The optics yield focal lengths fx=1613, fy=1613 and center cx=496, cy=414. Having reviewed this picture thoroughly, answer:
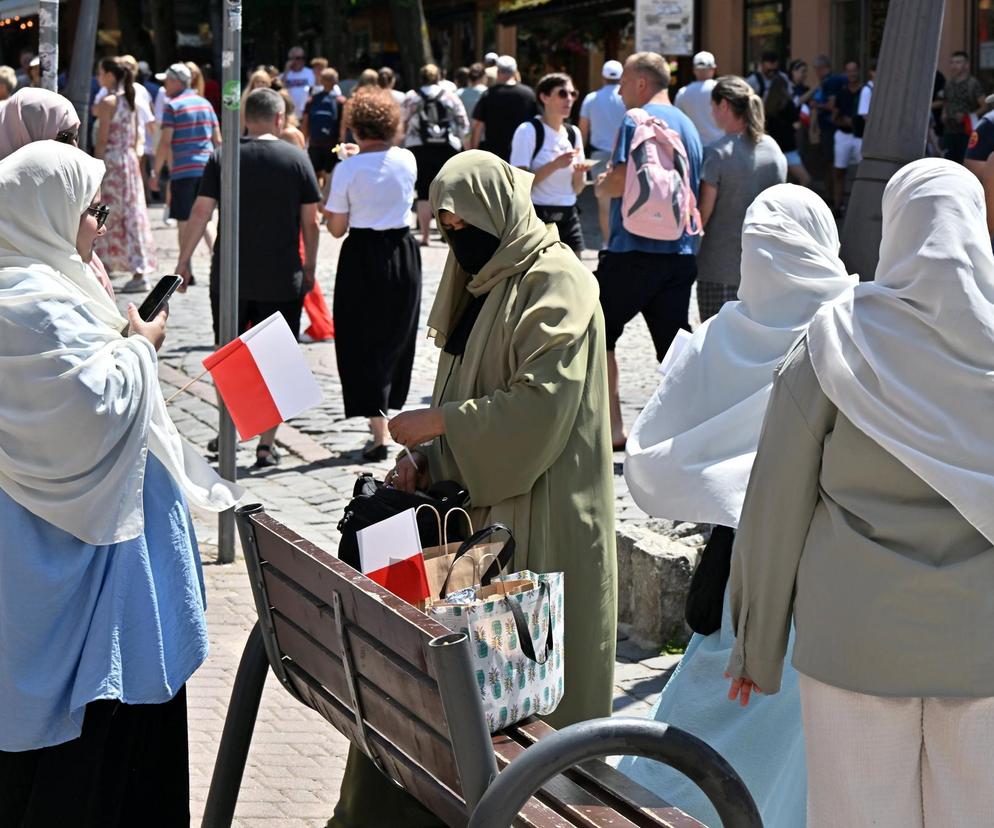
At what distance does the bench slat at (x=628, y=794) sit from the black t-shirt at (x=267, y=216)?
18.7 feet

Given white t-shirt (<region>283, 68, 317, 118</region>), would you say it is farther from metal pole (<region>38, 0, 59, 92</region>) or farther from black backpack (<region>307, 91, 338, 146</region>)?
metal pole (<region>38, 0, 59, 92</region>)

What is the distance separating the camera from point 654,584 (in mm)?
5973

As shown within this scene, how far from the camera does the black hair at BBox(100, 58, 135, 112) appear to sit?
49.5 ft

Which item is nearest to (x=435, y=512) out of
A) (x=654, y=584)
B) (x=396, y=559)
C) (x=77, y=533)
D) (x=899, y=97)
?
(x=396, y=559)

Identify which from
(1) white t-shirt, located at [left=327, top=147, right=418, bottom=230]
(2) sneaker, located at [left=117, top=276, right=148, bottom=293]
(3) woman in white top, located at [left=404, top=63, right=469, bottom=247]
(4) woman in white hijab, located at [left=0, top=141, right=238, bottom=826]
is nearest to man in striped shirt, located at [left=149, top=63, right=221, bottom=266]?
(2) sneaker, located at [left=117, top=276, right=148, bottom=293]

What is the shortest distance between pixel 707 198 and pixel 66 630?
19.2 ft

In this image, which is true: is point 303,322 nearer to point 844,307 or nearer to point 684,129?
point 684,129

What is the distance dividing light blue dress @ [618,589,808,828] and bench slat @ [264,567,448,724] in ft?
3.65

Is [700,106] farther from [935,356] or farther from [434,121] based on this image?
[935,356]

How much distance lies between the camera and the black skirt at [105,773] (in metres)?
3.69

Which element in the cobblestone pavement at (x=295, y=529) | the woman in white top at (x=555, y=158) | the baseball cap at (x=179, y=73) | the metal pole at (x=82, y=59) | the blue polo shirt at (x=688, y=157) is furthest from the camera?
the baseball cap at (x=179, y=73)

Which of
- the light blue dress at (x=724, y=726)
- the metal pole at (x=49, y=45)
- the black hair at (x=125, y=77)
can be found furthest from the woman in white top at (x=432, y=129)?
the light blue dress at (x=724, y=726)

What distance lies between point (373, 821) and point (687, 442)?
132cm

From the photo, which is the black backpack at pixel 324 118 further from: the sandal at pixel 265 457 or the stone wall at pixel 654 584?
the stone wall at pixel 654 584
